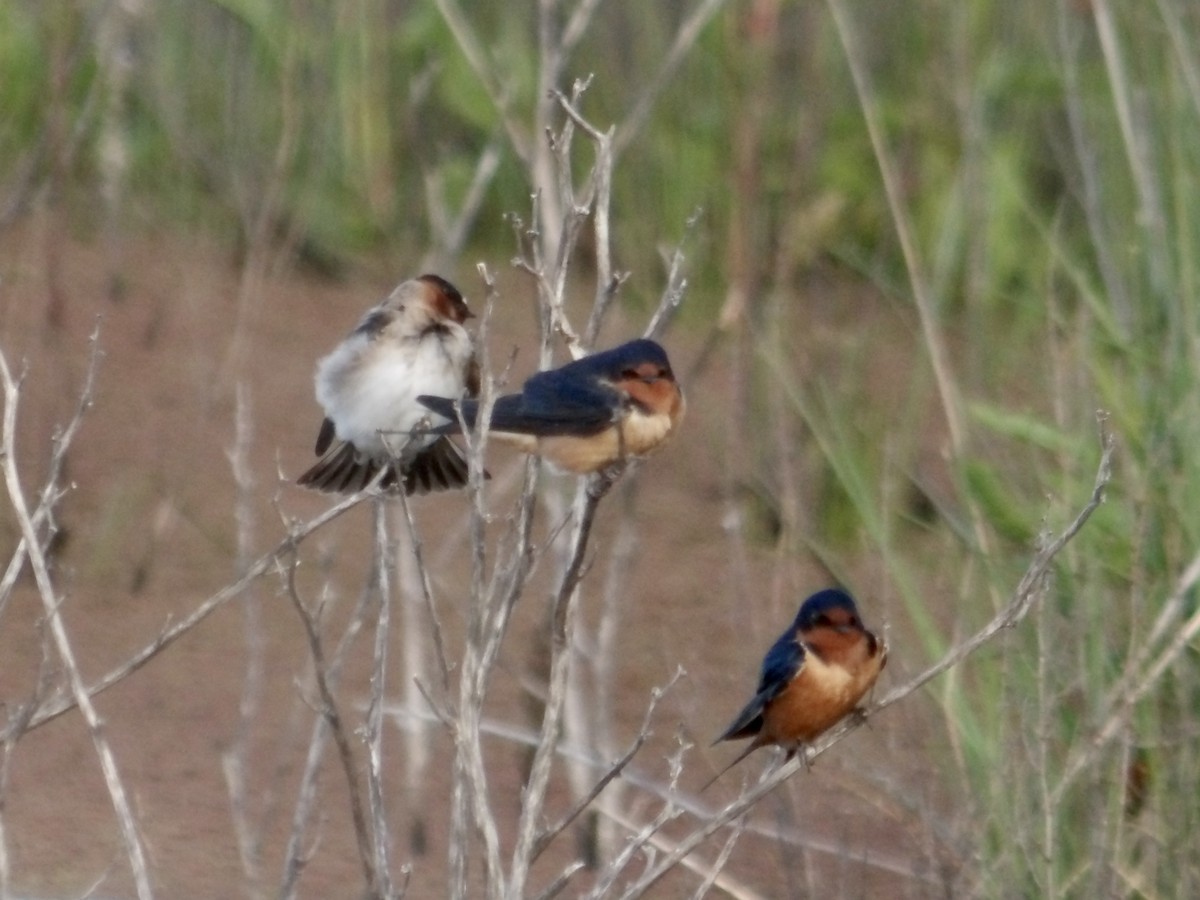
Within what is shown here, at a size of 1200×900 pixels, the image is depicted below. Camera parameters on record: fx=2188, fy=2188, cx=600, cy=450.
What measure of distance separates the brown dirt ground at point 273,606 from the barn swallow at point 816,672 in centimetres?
20

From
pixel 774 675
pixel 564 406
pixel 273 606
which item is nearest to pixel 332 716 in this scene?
pixel 564 406

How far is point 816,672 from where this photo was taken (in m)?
2.96

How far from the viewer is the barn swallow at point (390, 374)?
393cm

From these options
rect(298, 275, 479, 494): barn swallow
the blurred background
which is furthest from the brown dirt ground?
rect(298, 275, 479, 494): barn swallow

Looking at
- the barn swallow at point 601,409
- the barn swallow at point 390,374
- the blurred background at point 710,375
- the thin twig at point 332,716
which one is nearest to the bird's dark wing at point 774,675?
the blurred background at point 710,375

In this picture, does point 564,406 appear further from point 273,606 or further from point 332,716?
point 273,606

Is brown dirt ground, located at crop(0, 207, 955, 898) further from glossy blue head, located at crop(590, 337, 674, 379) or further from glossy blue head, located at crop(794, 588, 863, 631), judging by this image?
glossy blue head, located at crop(590, 337, 674, 379)

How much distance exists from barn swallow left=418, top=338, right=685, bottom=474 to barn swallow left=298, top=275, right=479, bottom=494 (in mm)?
950

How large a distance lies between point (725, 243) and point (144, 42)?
202 centimetres

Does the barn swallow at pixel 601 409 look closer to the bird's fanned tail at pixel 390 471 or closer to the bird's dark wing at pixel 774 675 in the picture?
the bird's dark wing at pixel 774 675

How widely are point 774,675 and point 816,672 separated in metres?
0.09

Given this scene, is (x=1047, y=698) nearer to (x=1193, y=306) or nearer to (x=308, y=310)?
(x=1193, y=306)

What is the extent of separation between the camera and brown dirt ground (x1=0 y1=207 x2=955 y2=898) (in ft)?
13.4

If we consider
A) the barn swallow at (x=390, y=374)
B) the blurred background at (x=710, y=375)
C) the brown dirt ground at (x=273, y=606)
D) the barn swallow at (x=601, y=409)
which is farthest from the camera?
the brown dirt ground at (x=273, y=606)
